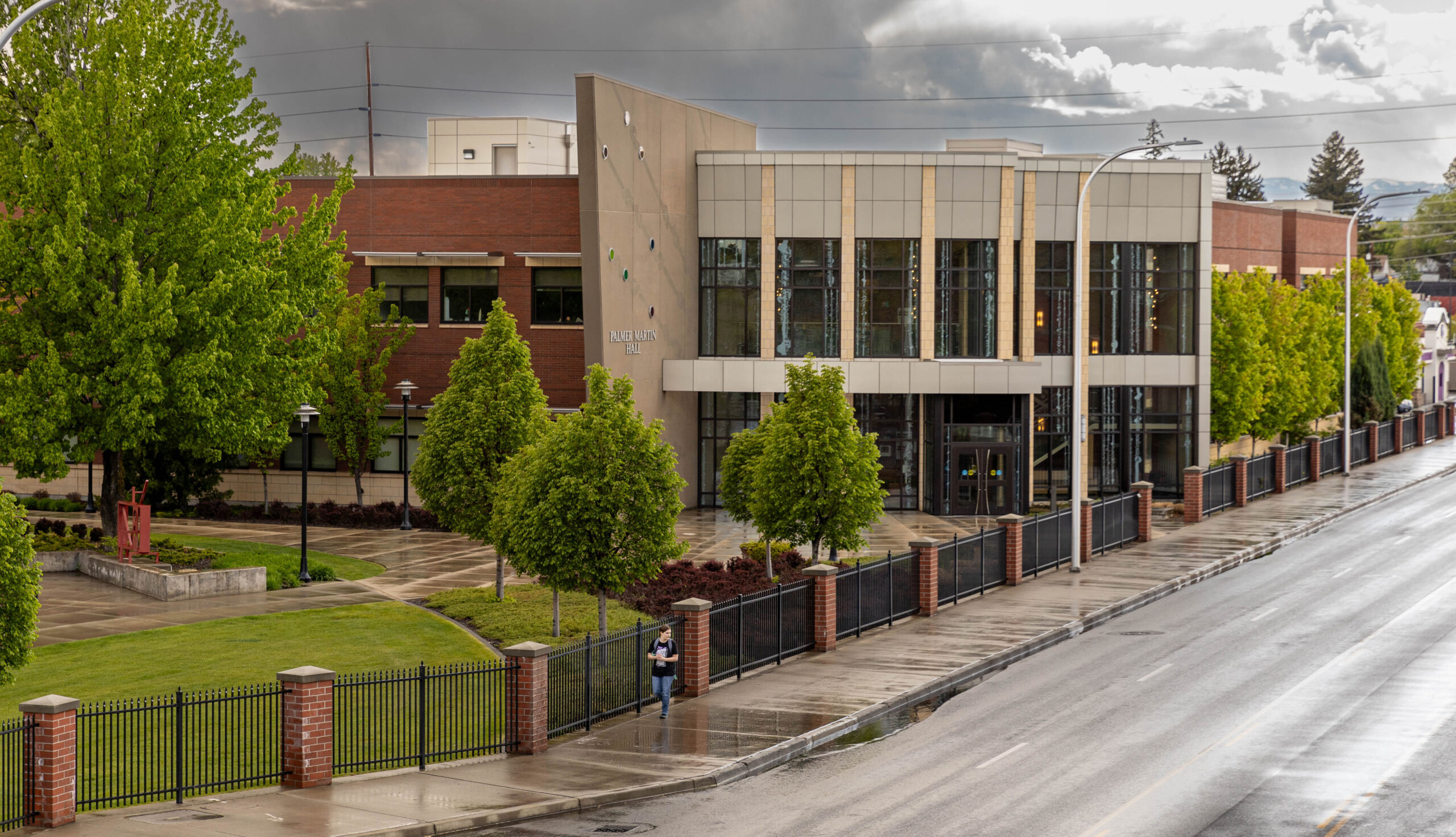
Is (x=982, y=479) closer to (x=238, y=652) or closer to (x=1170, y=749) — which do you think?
(x=238, y=652)

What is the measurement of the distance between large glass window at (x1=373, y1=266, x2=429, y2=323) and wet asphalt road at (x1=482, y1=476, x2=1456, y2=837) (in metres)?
29.8

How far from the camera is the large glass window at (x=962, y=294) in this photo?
54094 millimetres

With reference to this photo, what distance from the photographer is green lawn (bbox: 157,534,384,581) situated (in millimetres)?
37188

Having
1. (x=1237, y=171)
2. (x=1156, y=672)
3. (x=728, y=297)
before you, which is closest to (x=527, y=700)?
(x=1156, y=672)

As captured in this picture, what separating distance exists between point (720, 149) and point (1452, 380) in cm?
7769

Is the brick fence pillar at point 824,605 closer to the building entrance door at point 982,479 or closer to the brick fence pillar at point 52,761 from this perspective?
the brick fence pillar at point 52,761

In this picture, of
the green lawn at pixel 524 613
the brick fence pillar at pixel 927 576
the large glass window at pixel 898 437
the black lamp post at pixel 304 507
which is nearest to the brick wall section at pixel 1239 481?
the large glass window at pixel 898 437

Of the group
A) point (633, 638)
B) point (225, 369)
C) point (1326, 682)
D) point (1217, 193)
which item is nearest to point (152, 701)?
point (633, 638)

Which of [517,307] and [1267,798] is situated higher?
[517,307]

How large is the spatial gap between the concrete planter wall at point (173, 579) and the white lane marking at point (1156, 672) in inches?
810

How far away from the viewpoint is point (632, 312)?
4916cm

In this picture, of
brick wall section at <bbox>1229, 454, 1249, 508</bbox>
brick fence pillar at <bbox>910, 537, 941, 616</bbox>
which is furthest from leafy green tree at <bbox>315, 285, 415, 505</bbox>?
brick wall section at <bbox>1229, 454, 1249, 508</bbox>

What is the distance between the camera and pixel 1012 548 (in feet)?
116

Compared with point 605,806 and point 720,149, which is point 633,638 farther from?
point 720,149
